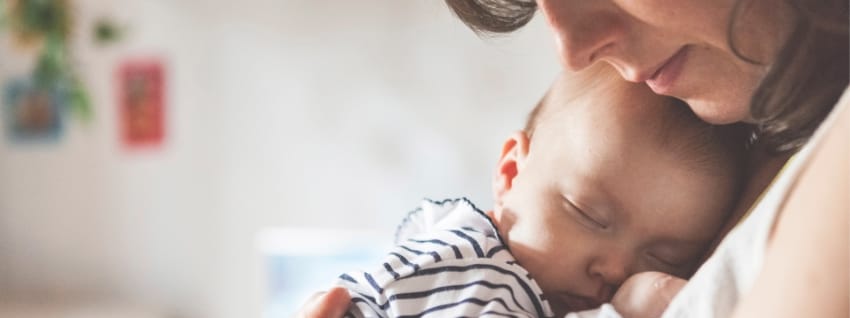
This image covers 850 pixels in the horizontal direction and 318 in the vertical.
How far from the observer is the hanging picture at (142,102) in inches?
118

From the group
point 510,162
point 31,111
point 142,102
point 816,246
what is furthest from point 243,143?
point 816,246

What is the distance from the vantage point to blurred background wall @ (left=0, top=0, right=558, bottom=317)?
8.06 feet

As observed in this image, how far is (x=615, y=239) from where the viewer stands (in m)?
0.92

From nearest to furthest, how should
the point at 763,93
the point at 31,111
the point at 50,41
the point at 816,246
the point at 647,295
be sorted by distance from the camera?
the point at 816,246 → the point at 763,93 → the point at 647,295 → the point at 50,41 → the point at 31,111

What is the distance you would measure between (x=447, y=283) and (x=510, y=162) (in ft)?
0.84

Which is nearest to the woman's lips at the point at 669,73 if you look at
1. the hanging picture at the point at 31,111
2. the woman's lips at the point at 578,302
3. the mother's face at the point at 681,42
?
the mother's face at the point at 681,42

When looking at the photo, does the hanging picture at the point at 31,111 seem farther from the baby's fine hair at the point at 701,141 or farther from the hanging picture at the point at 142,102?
the baby's fine hair at the point at 701,141

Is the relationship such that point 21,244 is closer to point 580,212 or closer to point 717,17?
point 580,212

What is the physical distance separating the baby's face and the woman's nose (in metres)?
0.17

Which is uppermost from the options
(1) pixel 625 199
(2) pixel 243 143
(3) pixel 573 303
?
(1) pixel 625 199

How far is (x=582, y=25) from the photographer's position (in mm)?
764

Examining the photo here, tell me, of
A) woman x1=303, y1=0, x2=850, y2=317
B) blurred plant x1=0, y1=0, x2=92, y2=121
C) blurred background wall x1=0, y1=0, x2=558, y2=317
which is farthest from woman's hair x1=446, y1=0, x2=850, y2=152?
blurred plant x1=0, y1=0, x2=92, y2=121

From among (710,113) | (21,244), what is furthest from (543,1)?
(21,244)

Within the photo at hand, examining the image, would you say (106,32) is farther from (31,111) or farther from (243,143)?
(243,143)
